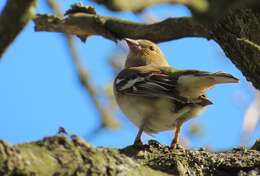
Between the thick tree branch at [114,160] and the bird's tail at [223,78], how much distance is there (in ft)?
2.63

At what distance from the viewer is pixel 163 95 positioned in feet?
16.6

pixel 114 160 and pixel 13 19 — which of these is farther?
pixel 114 160

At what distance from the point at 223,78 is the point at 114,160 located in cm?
189

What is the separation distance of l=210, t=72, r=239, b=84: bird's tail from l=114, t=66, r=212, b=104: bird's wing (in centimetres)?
23

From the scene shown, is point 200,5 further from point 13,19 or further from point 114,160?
point 114,160

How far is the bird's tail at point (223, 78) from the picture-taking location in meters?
4.54

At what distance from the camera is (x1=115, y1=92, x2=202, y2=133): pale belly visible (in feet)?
17.1

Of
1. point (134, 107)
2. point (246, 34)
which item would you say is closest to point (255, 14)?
point (246, 34)

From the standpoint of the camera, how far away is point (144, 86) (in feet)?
18.1

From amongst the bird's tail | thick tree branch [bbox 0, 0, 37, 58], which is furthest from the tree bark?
thick tree branch [bbox 0, 0, 37, 58]

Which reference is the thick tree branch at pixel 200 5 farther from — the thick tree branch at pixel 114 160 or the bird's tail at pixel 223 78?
the bird's tail at pixel 223 78

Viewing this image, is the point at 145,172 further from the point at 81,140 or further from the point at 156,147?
the point at 156,147

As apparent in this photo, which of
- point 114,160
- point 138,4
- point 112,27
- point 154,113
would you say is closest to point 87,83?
point 112,27

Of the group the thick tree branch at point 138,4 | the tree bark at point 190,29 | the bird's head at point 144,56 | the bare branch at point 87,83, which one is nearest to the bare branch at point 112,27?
the tree bark at point 190,29
